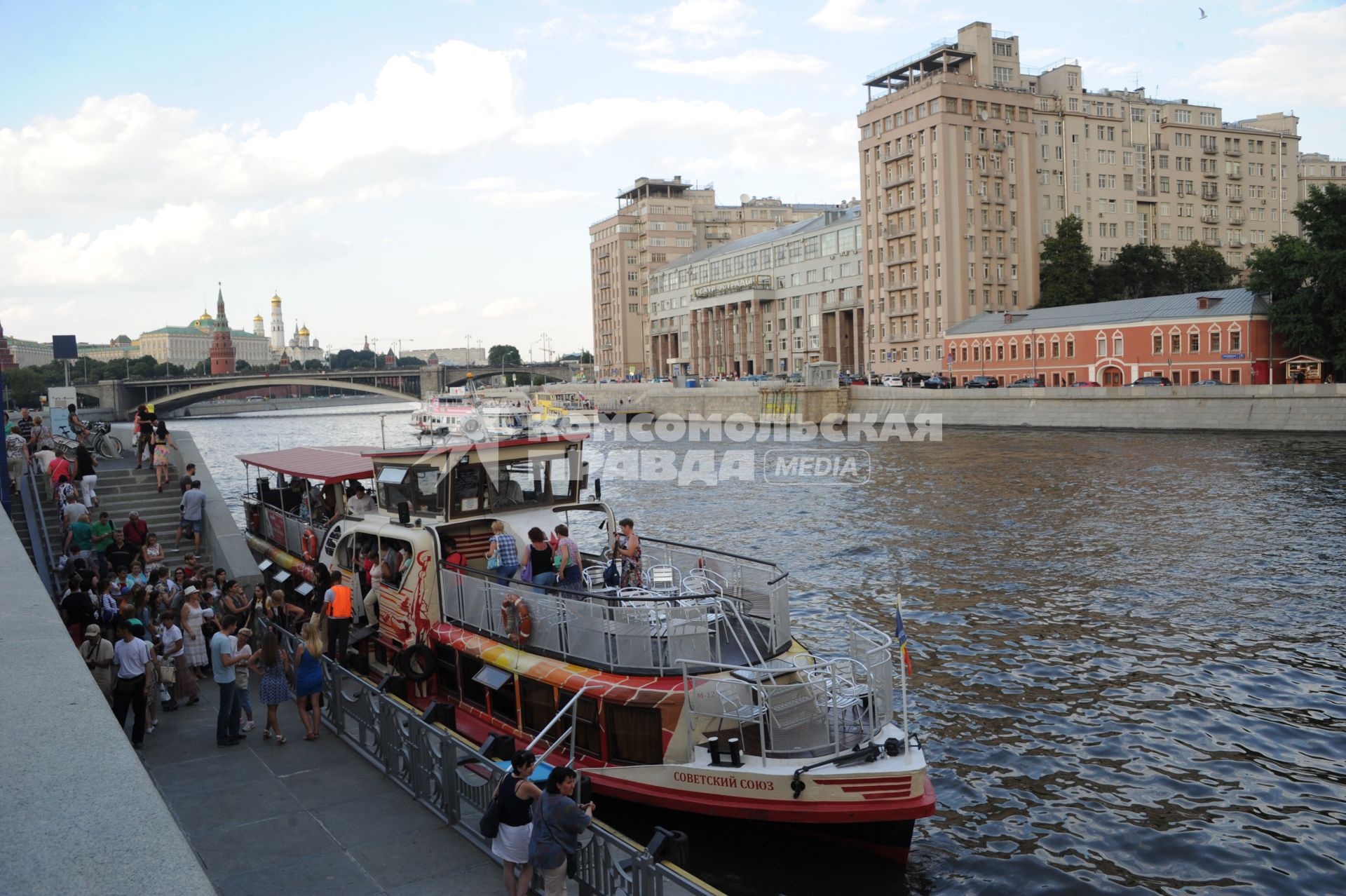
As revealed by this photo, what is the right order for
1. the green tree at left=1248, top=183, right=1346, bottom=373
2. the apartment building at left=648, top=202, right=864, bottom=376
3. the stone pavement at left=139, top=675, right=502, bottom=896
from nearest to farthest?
1. the stone pavement at left=139, top=675, right=502, bottom=896
2. the green tree at left=1248, top=183, right=1346, bottom=373
3. the apartment building at left=648, top=202, right=864, bottom=376

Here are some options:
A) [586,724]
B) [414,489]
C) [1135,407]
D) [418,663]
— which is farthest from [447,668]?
[1135,407]

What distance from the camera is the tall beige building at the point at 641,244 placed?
168 metres

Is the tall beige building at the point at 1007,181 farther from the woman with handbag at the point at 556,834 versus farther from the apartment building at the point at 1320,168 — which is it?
the woman with handbag at the point at 556,834

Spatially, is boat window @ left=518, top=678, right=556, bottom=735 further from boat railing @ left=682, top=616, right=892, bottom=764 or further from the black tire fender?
the black tire fender

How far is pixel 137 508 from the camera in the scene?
23.0 meters

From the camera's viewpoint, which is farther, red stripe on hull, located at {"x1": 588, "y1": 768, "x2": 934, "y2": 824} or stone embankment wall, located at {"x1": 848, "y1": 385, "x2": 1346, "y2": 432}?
stone embankment wall, located at {"x1": 848, "y1": 385, "x2": 1346, "y2": 432}

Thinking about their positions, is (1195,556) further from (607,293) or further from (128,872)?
(607,293)

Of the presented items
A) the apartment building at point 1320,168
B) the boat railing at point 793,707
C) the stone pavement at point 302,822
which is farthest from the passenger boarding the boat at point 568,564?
the apartment building at point 1320,168

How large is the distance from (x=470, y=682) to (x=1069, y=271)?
308 feet

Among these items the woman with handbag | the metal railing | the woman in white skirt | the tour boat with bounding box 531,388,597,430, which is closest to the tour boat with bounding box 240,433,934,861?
the metal railing

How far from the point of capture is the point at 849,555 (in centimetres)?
3098

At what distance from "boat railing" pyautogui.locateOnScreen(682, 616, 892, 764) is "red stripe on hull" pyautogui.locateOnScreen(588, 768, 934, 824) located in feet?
1.62

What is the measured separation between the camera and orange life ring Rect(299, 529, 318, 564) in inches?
755

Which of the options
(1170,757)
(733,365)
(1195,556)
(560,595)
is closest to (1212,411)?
(1195,556)
